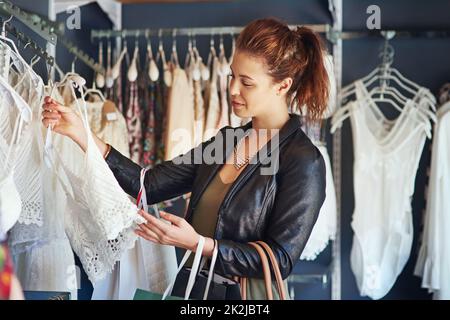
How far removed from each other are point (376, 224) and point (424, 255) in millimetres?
215

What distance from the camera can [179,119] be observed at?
2461 millimetres

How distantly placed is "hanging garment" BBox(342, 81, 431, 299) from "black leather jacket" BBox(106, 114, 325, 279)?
1305mm

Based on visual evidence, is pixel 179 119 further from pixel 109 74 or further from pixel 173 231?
pixel 173 231

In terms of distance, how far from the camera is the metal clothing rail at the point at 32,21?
1305 mm

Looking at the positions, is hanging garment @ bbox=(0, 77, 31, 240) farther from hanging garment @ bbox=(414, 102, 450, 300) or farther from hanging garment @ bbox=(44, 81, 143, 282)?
hanging garment @ bbox=(414, 102, 450, 300)

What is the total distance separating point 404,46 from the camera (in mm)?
2680

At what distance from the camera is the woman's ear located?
125cm

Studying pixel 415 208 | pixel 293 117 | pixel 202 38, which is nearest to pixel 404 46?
pixel 415 208

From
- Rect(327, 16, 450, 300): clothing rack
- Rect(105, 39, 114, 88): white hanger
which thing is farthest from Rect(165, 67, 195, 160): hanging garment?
Rect(327, 16, 450, 300): clothing rack

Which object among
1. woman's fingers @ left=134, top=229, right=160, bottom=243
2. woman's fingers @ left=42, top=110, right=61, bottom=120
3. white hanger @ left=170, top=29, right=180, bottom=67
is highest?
white hanger @ left=170, top=29, right=180, bottom=67

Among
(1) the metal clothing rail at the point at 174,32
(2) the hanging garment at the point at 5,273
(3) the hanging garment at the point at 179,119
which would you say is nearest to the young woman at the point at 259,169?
(2) the hanging garment at the point at 5,273

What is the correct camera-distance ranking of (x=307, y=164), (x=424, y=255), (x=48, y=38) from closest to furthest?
(x=307, y=164) → (x=48, y=38) → (x=424, y=255)
